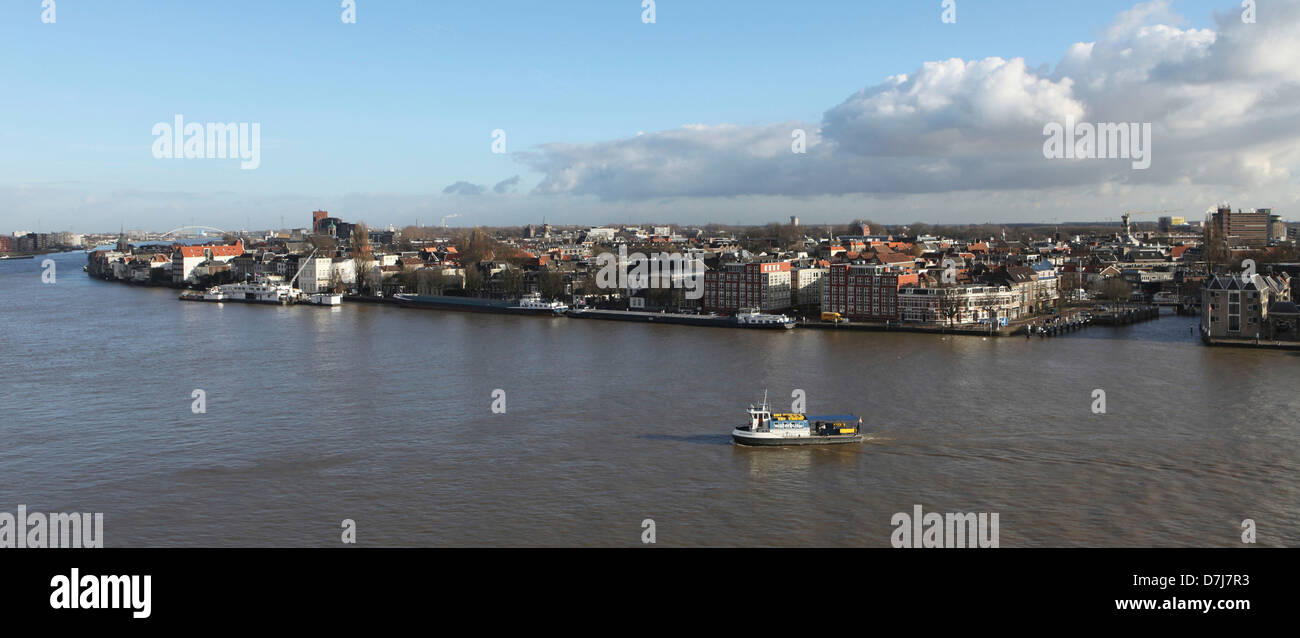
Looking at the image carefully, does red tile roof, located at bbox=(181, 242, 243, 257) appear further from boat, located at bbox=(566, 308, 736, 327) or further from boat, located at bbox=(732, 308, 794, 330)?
boat, located at bbox=(732, 308, 794, 330)

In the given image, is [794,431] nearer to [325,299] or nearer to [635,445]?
[635,445]

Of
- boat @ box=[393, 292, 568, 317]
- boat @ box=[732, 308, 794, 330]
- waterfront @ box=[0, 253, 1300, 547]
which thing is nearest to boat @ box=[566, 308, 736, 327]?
boat @ box=[732, 308, 794, 330]

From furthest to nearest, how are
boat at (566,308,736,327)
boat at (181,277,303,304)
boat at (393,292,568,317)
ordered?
boat at (181,277,303,304)
boat at (393,292,568,317)
boat at (566,308,736,327)

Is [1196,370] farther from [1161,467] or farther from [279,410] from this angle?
[279,410]

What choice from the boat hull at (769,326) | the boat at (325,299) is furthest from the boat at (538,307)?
the boat at (325,299)

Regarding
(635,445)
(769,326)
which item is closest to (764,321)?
(769,326)

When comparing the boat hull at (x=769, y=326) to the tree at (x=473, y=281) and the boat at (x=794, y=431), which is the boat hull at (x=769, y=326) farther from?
the tree at (x=473, y=281)
